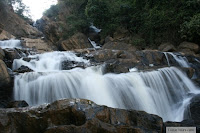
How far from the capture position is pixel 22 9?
1166 inches

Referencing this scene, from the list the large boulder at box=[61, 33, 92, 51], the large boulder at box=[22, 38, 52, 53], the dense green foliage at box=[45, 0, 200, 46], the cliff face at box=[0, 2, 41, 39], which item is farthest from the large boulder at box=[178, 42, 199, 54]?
the cliff face at box=[0, 2, 41, 39]

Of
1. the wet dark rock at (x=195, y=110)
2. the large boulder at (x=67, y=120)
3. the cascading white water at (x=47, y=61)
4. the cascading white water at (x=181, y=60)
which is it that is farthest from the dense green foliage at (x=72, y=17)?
the large boulder at (x=67, y=120)

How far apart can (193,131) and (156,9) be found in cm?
1436

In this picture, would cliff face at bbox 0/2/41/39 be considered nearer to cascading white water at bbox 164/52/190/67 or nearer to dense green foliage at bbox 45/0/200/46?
dense green foliage at bbox 45/0/200/46

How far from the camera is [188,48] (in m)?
14.0

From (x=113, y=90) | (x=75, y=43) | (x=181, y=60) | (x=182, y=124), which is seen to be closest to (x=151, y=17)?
(x=181, y=60)

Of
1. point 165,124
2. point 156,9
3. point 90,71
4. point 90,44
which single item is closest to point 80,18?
point 90,44

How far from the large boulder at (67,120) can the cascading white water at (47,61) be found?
22.5ft

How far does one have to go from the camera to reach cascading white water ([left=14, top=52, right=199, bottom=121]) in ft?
20.3

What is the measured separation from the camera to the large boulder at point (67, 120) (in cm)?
331

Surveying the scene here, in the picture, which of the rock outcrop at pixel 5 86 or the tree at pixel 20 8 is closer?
the rock outcrop at pixel 5 86

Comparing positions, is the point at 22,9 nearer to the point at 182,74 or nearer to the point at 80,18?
the point at 80,18

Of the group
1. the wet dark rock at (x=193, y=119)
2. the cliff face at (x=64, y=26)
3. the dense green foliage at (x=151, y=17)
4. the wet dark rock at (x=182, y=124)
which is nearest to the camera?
the wet dark rock at (x=182, y=124)

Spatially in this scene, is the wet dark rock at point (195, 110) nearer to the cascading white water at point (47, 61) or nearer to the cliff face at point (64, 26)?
the cascading white water at point (47, 61)
